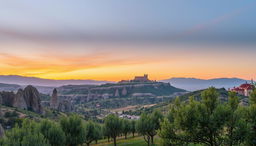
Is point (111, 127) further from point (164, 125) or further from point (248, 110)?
point (248, 110)

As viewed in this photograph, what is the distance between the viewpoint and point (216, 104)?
23000 mm

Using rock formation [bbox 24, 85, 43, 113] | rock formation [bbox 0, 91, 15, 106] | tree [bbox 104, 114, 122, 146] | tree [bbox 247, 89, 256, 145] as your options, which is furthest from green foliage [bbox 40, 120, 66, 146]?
rock formation [bbox 0, 91, 15, 106]

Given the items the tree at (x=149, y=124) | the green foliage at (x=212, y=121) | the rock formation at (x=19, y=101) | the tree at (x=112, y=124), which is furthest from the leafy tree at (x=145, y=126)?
the rock formation at (x=19, y=101)

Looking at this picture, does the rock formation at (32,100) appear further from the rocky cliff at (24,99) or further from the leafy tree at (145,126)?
the leafy tree at (145,126)

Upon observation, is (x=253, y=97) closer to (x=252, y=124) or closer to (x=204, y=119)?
(x=252, y=124)

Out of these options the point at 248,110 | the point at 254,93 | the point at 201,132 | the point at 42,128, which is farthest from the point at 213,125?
the point at 42,128

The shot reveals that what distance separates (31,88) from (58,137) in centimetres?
16490

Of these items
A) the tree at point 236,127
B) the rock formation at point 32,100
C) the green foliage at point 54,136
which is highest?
the tree at point 236,127

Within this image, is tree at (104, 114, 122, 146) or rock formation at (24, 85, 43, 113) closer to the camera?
tree at (104, 114, 122, 146)

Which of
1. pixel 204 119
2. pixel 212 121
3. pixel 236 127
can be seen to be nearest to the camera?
pixel 212 121

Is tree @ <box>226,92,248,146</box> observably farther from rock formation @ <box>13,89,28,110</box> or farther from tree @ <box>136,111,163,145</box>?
rock formation @ <box>13,89,28,110</box>

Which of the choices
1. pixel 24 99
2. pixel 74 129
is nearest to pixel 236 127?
pixel 74 129

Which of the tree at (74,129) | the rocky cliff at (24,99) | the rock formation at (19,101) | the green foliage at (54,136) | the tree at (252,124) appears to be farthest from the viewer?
the rocky cliff at (24,99)

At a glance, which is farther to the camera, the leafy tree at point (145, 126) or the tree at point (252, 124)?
the leafy tree at point (145, 126)
